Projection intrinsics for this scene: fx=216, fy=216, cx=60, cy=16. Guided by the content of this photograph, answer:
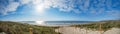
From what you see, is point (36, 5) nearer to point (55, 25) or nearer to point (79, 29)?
point (55, 25)

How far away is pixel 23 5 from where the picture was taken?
340 centimetres

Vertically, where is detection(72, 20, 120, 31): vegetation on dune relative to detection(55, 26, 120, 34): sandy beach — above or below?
above

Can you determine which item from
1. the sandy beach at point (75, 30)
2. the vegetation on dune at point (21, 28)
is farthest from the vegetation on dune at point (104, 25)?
the vegetation on dune at point (21, 28)

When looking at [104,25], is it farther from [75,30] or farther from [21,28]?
[21,28]

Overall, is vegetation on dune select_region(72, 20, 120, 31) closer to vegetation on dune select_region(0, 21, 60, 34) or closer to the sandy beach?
the sandy beach

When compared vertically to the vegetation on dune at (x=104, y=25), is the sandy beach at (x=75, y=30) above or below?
below

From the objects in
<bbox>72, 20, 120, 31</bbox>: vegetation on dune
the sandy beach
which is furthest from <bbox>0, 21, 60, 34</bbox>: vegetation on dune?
<bbox>72, 20, 120, 31</bbox>: vegetation on dune

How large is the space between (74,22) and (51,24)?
0.36 meters

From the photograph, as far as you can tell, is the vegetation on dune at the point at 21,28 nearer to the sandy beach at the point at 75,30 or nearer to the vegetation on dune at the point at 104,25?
the sandy beach at the point at 75,30

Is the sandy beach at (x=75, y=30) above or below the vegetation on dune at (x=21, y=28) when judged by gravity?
below

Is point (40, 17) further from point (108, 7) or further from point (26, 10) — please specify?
point (108, 7)

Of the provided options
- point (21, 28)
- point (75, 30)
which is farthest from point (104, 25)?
point (21, 28)

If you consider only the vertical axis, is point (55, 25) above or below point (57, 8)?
below

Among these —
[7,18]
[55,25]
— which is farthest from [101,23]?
[7,18]
